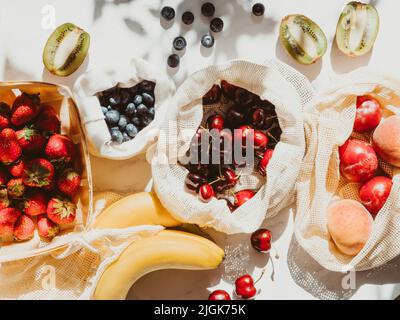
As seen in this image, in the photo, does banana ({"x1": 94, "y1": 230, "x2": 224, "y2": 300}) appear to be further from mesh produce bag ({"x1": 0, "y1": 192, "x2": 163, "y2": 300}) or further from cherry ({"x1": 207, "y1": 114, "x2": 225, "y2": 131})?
cherry ({"x1": 207, "y1": 114, "x2": 225, "y2": 131})

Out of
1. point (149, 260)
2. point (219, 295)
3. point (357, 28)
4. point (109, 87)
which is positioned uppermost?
point (357, 28)

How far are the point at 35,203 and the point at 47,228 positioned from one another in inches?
2.3

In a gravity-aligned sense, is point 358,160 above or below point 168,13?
below

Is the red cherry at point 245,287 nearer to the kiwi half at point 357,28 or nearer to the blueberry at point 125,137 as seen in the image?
the blueberry at point 125,137

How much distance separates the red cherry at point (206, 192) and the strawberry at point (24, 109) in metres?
0.39

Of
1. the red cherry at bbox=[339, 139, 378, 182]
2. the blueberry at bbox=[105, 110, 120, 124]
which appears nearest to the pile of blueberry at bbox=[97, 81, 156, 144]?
the blueberry at bbox=[105, 110, 120, 124]

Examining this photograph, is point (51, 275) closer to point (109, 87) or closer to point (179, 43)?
point (109, 87)

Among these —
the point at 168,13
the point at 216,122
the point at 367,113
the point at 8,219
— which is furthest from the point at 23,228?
the point at 367,113

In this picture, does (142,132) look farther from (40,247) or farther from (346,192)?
(346,192)

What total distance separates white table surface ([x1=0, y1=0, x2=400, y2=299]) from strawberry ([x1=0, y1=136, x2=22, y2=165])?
186 mm

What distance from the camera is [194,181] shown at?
114 centimetres

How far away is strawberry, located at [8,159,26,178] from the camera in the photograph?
110cm

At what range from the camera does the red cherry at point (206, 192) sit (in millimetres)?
1118
